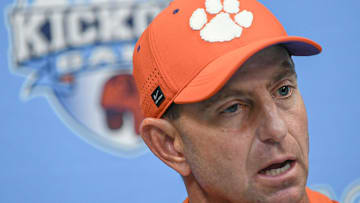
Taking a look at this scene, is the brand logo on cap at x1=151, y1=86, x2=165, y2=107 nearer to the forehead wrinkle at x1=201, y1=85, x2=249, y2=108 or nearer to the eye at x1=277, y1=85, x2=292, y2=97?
the forehead wrinkle at x1=201, y1=85, x2=249, y2=108

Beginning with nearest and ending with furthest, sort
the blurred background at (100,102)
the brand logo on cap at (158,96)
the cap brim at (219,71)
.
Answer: the cap brim at (219,71), the brand logo on cap at (158,96), the blurred background at (100,102)

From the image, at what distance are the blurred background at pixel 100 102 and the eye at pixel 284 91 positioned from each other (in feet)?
3.10

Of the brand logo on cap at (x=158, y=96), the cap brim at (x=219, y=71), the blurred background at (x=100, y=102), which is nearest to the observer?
the cap brim at (x=219, y=71)

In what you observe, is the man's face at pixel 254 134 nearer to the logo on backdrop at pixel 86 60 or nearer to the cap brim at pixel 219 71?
the cap brim at pixel 219 71

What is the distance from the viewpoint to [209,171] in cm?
73

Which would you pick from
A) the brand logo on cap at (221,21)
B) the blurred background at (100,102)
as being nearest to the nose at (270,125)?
the brand logo on cap at (221,21)

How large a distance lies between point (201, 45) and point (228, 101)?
12 centimetres

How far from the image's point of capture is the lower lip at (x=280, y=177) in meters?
0.68

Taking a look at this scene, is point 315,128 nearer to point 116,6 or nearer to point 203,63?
point 116,6

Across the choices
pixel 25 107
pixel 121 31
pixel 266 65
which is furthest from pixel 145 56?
pixel 25 107

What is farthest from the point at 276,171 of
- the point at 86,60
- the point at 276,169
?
the point at 86,60

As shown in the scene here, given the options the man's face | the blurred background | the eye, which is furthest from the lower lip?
the blurred background

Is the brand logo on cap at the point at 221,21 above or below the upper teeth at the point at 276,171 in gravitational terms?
above

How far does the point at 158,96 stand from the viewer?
768 millimetres
